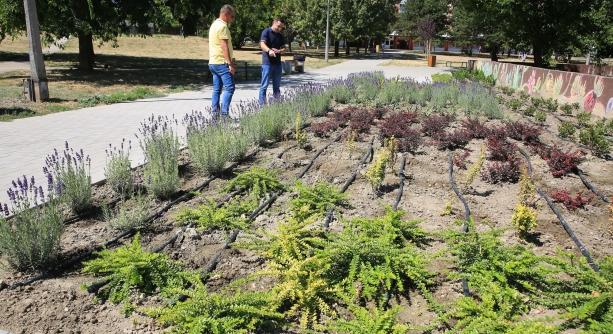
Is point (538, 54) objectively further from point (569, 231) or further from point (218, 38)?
point (569, 231)

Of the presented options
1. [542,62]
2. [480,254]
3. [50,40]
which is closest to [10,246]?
→ [480,254]

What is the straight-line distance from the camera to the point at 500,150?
639 cm

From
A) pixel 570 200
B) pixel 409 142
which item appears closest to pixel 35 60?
pixel 409 142

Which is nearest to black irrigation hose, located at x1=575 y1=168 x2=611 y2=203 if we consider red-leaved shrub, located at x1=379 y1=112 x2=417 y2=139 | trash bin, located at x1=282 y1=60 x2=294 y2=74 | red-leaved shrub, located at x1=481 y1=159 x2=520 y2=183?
red-leaved shrub, located at x1=481 y1=159 x2=520 y2=183

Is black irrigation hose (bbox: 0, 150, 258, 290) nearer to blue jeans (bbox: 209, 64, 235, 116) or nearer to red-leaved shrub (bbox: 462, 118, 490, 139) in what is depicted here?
blue jeans (bbox: 209, 64, 235, 116)

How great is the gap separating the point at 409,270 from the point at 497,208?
6.69ft

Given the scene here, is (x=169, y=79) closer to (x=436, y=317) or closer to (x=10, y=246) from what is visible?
(x=10, y=246)

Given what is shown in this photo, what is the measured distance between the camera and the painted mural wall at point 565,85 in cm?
1051

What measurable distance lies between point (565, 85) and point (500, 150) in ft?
25.5

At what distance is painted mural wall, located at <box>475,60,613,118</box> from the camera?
1051 cm

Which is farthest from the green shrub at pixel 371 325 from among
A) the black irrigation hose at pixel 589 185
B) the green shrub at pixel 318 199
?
the black irrigation hose at pixel 589 185

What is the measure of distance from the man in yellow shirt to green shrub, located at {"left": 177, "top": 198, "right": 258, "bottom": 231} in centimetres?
411

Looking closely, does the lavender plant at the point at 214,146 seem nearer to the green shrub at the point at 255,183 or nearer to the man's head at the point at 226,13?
the green shrub at the point at 255,183

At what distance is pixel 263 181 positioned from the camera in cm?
498
